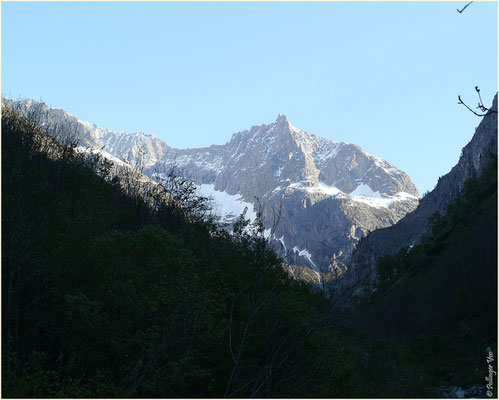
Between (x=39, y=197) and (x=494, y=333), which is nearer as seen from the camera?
(x=39, y=197)

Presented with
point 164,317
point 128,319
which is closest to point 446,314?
point 164,317

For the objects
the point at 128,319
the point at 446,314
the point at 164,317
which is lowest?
the point at 128,319

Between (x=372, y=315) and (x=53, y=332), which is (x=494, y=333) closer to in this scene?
(x=372, y=315)

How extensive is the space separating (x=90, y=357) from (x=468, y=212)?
95.6 m

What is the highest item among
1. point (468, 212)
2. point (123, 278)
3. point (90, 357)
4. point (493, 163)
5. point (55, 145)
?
point (493, 163)

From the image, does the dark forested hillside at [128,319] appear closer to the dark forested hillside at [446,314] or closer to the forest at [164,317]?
the forest at [164,317]

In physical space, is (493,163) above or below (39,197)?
above

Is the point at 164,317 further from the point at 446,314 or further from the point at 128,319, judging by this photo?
the point at 446,314

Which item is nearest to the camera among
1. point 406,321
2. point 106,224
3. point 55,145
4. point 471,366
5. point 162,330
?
point 162,330

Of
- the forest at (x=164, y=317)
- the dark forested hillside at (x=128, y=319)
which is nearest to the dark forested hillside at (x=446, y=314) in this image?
the forest at (x=164, y=317)

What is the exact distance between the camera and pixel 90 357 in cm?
3011

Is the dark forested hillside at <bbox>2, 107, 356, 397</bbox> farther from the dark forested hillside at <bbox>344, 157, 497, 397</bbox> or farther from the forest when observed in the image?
the dark forested hillside at <bbox>344, 157, 497, 397</bbox>

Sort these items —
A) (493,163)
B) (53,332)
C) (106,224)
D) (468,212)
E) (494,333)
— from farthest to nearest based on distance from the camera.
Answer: (493,163), (468,212), (494,333), (106,224), (53,332)

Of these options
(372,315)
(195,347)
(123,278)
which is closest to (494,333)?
(372,315)
